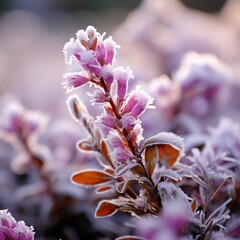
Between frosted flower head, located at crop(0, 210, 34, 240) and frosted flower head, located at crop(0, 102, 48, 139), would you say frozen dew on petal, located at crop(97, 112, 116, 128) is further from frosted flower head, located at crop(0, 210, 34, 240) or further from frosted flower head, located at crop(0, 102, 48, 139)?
frosted flower head, located at crop(0, 102, 48, 139)

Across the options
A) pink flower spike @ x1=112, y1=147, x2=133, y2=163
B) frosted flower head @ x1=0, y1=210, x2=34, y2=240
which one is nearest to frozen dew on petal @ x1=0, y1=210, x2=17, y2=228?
frosted flower head @ x1=0, y1=210, x2=34, y2=240

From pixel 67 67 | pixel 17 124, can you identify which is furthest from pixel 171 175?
pixel 67 67

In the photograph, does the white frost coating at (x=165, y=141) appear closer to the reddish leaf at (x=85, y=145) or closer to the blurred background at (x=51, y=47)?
the reddish leaf at (x=85, y=145)

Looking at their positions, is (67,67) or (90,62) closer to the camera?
(90,62)

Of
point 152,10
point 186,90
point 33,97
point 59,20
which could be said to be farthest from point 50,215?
point 59,20

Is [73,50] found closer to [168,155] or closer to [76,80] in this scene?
[76,80]
